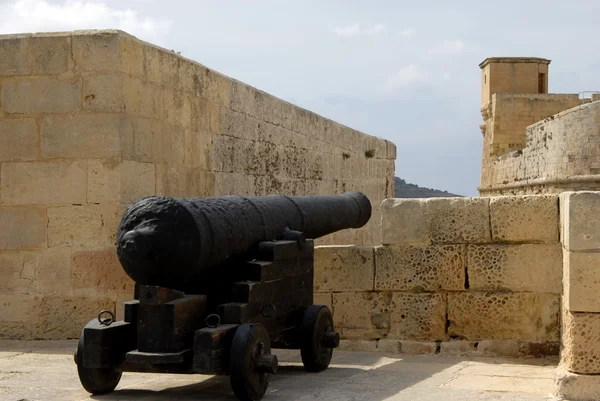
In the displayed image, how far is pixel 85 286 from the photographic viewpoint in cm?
699

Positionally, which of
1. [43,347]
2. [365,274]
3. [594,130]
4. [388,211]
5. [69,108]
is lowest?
[43,347]

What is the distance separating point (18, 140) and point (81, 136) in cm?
51

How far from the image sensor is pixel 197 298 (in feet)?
15.7

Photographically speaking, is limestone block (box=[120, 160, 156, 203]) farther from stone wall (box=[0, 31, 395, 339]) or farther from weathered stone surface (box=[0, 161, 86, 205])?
weathered stone surface (box=[0, 161, 86, 205])

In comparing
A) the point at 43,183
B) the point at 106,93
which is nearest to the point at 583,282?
the point at 106,93

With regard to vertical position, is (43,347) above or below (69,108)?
below

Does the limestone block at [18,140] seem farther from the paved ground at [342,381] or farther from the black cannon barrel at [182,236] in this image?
the black cannon barrel at [182,236]

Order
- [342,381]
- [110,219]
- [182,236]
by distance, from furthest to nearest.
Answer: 1. [110,219]
2. [342,381]
3. [182,236]

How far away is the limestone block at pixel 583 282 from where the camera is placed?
15.9 feet

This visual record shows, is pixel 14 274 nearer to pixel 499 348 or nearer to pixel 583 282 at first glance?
pixel 499 348

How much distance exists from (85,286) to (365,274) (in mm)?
2077

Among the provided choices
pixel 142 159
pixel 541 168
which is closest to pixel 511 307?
pixel 142 159

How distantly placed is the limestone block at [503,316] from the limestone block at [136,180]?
2.46 m

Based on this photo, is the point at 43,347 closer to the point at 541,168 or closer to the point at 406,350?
the point at 406,350
